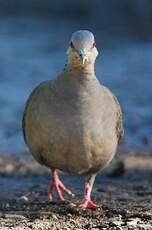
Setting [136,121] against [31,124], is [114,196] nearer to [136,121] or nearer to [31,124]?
[31,124]

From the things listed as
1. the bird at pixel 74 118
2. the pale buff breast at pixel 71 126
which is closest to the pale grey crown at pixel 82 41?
the bird at pixel 74 118

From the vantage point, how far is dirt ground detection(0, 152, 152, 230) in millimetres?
7199

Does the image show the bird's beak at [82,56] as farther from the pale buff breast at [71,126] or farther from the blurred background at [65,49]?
the blurred background at [65,49]

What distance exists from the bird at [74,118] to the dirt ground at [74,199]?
0.33 meters

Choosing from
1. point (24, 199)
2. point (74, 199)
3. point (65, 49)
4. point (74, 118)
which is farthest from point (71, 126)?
point (65, 49)

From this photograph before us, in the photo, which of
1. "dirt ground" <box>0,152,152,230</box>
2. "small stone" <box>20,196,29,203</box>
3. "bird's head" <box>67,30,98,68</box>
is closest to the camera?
"dirt ground" <box>0,152,152,230</box>

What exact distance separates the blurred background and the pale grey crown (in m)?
4.79

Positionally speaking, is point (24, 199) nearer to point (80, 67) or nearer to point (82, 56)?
point (80, 67)

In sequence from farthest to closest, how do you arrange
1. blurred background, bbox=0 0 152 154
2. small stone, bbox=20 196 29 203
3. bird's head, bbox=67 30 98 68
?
blurred background, bbox=0 0 152 154, small stone, bbox=20 196 29 203, bird's head, bbox=67 30 98 68

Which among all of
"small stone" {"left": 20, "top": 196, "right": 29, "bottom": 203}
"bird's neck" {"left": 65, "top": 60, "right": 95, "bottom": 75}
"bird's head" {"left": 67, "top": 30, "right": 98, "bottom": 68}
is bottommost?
"small stone" {"left": 20, "top": 196, "right": 29, "bottom": 203}

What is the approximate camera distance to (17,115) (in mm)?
14156

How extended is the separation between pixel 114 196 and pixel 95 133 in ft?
4.30

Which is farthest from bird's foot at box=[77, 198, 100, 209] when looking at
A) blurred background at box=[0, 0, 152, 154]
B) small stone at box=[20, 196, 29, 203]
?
blurred background at box=[0, 0, 152, 154]

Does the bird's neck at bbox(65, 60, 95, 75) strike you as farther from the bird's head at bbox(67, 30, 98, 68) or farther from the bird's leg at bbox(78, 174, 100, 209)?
the bird's leg at bbox(78, 174, 100, 209)
